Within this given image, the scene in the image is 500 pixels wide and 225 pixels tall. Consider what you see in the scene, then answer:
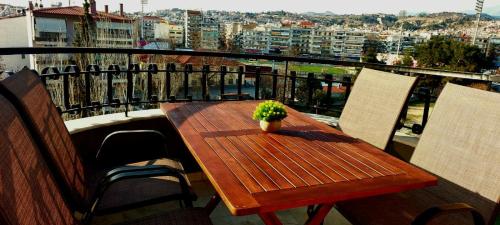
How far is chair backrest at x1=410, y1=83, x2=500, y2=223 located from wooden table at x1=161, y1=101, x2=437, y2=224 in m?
0.49

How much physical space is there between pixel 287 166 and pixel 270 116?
52 cm

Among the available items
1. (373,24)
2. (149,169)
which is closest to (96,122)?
(149,169)

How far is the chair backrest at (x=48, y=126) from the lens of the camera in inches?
65.3

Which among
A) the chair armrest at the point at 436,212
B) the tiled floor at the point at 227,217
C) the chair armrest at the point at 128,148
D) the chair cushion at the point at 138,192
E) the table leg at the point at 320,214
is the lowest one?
the tiled floor at the point at 227,217

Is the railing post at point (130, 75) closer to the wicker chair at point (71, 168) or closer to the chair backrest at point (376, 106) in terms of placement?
the wicker chair at point (71, 168)

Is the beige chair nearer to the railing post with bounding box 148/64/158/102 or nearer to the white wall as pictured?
the railing post with bounding box 148/64/158/102

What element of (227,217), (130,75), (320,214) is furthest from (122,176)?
(130,75)

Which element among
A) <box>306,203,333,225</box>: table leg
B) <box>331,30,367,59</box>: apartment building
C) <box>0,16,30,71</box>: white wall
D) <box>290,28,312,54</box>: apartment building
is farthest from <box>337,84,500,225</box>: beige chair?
<box>290,28,312,54</box>: apartment building

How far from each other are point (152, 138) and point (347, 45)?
58105 mm

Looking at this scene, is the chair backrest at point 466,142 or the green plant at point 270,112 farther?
the green plant at point 270,112

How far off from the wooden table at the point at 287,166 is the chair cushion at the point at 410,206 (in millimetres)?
327

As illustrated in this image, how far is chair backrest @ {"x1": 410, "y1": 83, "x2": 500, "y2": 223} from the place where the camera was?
1.93 meters

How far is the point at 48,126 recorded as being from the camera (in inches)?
74.7

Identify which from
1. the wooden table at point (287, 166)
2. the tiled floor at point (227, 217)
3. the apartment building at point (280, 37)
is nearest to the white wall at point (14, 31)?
the tiled floor at point (227, 217)
